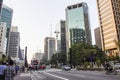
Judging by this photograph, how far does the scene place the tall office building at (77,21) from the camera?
593 feet

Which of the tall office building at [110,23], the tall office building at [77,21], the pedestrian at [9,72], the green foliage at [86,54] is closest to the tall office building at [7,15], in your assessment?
the tall office building at [77,21]

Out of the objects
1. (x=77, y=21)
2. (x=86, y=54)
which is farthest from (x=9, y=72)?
(x=77, y=21)

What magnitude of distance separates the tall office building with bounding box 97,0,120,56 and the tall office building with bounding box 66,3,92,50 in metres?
55.5

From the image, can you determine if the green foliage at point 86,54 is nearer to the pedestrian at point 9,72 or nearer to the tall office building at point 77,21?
the pedestrian at point 9,72

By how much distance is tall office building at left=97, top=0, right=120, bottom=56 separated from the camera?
110850 millimetres

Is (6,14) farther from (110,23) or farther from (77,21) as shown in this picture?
(110,23)

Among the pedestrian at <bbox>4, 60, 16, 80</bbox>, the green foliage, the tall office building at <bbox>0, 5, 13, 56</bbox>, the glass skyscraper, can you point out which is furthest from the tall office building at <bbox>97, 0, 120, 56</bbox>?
the pedestrian at <bbox>4, 60, 16, 80</bbox>

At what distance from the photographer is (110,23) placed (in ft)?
381

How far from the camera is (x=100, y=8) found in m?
129

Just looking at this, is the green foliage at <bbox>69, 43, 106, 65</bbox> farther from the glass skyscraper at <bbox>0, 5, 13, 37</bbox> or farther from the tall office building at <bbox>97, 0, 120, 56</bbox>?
the glass skyscraper at <bbox>0, 5, 13, 37</bbox>

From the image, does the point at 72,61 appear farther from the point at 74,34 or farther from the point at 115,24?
the point at 74,34

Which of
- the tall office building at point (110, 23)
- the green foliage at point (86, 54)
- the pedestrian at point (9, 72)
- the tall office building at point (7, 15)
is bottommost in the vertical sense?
the pedestrian at point (9, 72)

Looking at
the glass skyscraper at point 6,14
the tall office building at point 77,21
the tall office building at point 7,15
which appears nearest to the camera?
the tall office building at point 7,15

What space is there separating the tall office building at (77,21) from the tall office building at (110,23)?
55490 mm
